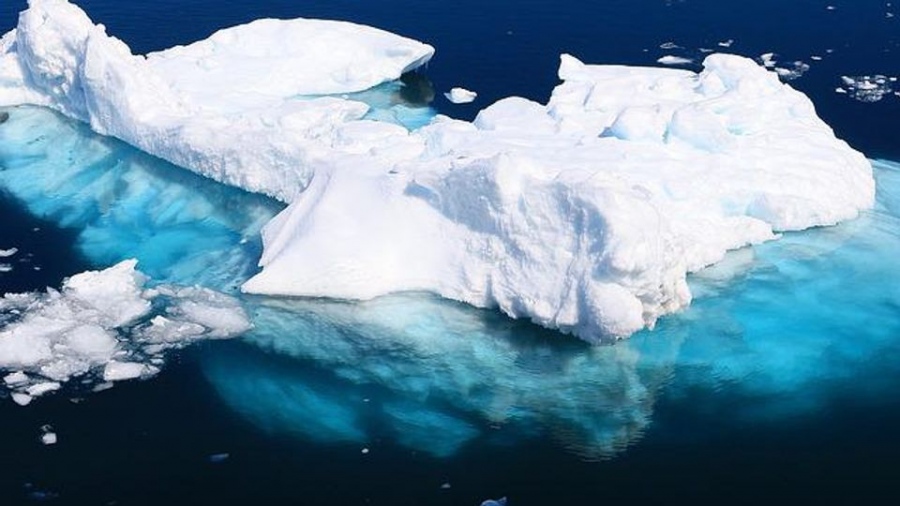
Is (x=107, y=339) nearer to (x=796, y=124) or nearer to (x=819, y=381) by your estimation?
(x=819, y=381)

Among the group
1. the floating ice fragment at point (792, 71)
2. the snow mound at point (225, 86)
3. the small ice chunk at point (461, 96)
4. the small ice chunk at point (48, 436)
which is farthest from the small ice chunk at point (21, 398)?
the floating ice fragment at point (792, 71)

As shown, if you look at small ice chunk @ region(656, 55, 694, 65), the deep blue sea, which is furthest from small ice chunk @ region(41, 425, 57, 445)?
small ice chunk @ region(656, 55, 694, 65)

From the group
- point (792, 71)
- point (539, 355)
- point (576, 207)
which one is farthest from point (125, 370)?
point (792, 71)

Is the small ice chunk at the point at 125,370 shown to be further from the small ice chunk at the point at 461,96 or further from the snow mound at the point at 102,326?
the small ice chunk at the point at 461,96

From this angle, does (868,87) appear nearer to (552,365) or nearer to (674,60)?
(674,60)

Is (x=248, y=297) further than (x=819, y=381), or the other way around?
(x=248, y=297)

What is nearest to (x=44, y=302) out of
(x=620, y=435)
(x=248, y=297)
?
(x=248, y=297)

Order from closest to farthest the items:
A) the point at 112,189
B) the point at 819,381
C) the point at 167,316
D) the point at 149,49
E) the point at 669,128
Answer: the point at 819,381 → the point at 167,316 → the point at 669,128 → the point at 112,189 → the point at 149,49
